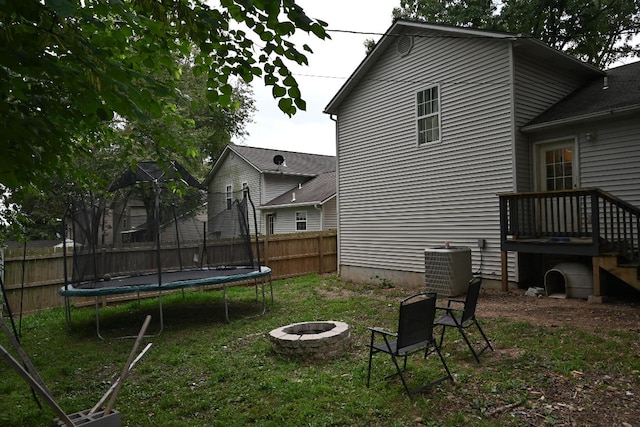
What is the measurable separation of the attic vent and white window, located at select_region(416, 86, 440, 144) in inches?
49.7

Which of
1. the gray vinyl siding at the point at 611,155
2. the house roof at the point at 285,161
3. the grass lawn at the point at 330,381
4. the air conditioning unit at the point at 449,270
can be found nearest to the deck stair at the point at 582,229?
the gray vinyl siding at the point at 611,155

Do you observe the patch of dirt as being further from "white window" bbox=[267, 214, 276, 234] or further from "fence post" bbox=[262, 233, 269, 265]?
"white window" bbox=[267, 214, 276, 234]

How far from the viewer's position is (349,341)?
5.69m

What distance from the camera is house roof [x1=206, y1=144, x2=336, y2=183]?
71.9 feet

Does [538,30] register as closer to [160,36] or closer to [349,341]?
[349,341]

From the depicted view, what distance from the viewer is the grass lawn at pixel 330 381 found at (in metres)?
3.72

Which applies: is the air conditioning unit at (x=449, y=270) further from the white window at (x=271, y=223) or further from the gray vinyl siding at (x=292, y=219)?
the white window at (x=271, y=223)

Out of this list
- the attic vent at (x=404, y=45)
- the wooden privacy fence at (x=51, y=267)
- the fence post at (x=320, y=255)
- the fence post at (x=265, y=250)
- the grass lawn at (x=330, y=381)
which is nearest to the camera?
the grass lawn at (x=330, y=381)

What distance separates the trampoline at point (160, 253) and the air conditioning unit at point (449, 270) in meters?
3.49

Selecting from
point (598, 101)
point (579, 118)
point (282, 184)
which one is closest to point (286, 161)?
point (282, 184)

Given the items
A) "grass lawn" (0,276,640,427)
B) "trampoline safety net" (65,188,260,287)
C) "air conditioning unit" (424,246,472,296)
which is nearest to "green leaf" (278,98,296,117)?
"grass lawn" (0,276,640,427)

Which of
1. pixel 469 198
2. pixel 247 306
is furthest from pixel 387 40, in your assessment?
pixel 247 306

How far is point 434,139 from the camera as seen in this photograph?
34.5ft

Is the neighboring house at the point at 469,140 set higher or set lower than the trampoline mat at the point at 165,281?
higher
